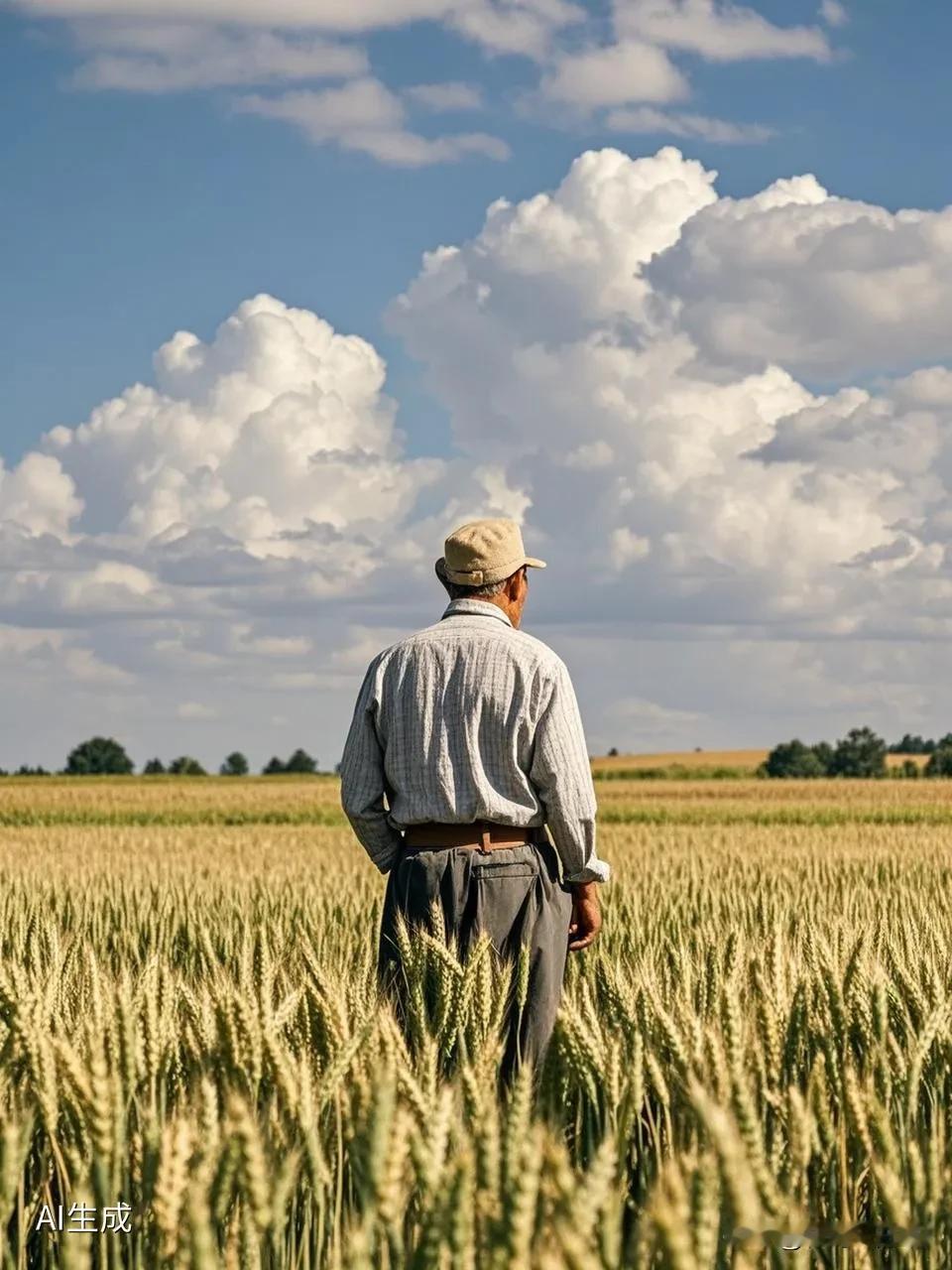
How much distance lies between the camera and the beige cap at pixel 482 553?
153 inches

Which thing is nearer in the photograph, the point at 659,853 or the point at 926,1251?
the point at 926,1251

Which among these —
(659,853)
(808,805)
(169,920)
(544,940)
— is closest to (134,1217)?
(544,940)

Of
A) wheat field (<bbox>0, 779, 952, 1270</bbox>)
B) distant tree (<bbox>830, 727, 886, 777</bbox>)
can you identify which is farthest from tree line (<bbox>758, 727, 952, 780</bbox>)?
wheat field (<bbox>0, 779, 952, 1270</bbox>)

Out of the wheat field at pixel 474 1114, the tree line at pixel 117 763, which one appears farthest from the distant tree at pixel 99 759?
the wheat field at pixel 474 1114

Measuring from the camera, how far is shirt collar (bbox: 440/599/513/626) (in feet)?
12.8

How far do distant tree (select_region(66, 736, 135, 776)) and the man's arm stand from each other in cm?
6745

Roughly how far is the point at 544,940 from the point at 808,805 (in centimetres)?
2246

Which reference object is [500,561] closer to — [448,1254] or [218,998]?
[218,998]

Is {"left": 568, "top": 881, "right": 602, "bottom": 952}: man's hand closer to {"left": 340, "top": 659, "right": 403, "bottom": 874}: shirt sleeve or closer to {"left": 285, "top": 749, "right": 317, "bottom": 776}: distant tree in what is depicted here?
{"left": 340, "top": 659, "right": 403, "bottom": 874}: shirt sleeve

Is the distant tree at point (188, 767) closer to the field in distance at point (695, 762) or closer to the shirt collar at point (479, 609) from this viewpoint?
the field in distance at point (695, 762)

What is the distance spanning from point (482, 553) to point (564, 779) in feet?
2.07

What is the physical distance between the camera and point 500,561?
12.8 ft

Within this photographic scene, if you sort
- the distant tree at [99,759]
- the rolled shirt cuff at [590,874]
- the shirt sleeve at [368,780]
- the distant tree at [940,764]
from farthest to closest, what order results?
the distant tree at [99,759] → the distant tree at [940,764] → the shirt sleeve at [368,780] → the rolled shirt cuff at [590,874]

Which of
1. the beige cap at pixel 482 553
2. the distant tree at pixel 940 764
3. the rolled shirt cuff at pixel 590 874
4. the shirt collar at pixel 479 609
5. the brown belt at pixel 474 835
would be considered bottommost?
the distant tree at pixel 940 764
